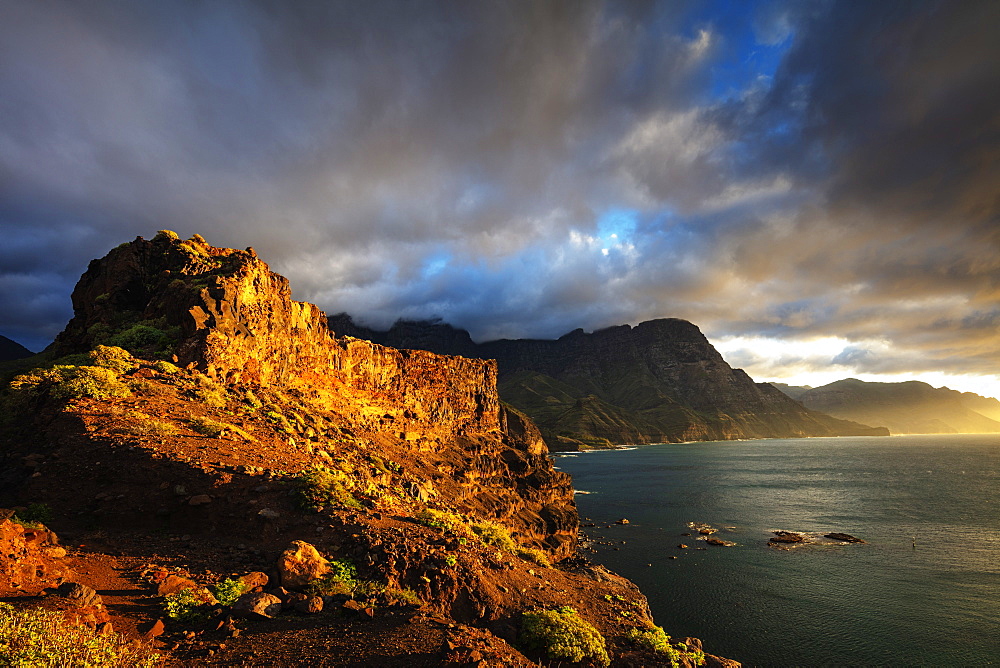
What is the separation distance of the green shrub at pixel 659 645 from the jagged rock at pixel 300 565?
38.7ft

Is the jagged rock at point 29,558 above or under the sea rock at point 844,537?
above

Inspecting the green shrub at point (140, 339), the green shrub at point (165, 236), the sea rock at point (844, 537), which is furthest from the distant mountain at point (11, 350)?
the sea rock at point (844, 537)

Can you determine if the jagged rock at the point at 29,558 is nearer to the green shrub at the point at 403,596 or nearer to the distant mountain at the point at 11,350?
the green shrub at the point at 403,596

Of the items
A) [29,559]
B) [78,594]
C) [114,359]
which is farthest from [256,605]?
[114,359]

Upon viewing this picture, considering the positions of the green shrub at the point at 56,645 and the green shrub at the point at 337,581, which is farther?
the green shrub at the point at 337,581

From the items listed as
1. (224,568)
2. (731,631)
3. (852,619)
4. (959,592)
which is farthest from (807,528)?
(224,568)

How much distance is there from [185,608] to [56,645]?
10.4 ft

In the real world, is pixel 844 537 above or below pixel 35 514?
below

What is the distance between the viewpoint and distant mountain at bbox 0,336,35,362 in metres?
85.1

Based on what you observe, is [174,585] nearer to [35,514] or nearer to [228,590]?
[228,590]

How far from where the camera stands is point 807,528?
70875 millimetres

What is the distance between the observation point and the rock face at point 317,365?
2886cm

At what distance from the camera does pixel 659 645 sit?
15.5 metres

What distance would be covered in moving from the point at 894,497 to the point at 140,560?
130m
